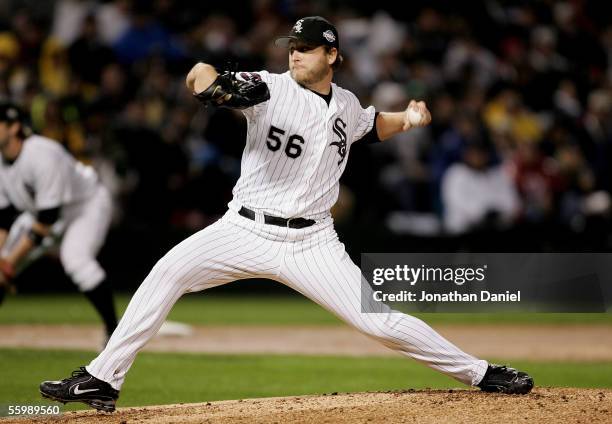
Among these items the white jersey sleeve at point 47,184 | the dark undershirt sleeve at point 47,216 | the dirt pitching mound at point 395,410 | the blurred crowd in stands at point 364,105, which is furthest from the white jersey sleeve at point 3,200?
the dirt pitching mound at point 395,410

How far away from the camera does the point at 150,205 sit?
13133 mm

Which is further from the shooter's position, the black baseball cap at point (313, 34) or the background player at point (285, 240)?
the black baseball cap at point (313, 34)

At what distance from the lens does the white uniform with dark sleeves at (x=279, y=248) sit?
17.6 feet

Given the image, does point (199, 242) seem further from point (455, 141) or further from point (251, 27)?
point (251, 27)

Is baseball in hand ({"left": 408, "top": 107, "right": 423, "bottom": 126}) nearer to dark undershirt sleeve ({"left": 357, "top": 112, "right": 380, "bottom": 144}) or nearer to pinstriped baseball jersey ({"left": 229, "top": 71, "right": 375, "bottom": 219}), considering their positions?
dark undershirt sleeve ({"left": 357, "top": 112, "right": 380, "bottom": 144})

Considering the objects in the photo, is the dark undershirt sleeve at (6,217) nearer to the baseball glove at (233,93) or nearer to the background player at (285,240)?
the background player at (285,240)

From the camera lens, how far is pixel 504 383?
5.75 metres

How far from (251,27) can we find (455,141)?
3.73m

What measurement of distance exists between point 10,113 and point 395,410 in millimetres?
4457

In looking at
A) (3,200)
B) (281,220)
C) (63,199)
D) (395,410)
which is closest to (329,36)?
(281,220)

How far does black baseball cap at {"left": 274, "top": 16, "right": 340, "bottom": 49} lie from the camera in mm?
5457

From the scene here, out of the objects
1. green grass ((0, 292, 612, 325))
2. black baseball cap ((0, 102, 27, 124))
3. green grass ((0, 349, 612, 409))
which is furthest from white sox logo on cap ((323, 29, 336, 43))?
green grass ((0, 292, 612, 325))

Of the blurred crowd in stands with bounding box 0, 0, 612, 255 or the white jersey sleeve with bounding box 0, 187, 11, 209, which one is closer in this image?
the white jersey sleeve with bounding box 0, 187, 11, 209

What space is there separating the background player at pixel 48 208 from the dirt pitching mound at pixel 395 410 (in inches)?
108
